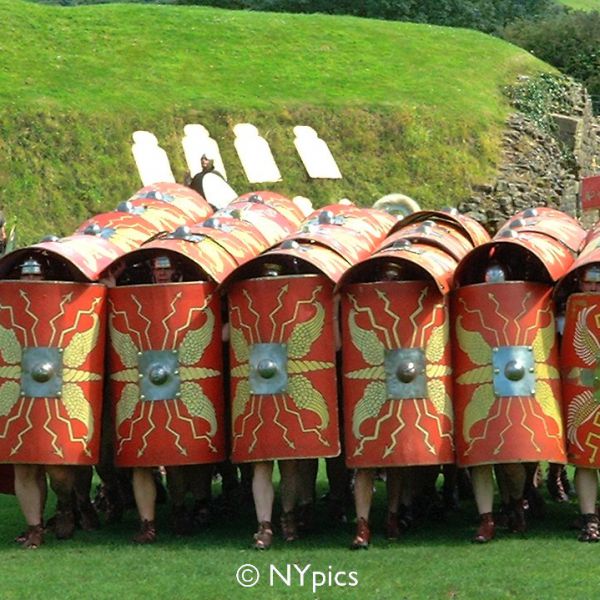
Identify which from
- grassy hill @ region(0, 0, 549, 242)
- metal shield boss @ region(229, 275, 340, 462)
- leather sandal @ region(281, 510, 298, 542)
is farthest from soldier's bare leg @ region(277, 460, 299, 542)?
grassy hill @ region(0, 0, 549, 242)

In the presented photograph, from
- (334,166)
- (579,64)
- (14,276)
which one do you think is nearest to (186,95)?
(334,166)

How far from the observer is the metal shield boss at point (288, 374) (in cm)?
1077

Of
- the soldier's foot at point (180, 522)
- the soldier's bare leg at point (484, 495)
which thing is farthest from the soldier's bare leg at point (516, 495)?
the soldier's foot at point (180, 522)

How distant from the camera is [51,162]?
1200 inches

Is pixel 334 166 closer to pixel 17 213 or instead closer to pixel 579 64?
pixel 17 213

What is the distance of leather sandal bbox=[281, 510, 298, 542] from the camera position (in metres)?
11.0

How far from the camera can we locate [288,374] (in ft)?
35.5

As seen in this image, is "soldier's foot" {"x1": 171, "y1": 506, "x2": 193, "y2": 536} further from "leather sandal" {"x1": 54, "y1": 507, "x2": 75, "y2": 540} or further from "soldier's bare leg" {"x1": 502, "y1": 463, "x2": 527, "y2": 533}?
"soldier's bare leg" {"x1": 502, "y1": 463, "x2": 527, "y2": 533}

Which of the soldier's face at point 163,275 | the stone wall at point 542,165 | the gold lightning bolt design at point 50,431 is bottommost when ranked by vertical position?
the gold lightning bolt design at point 50,431

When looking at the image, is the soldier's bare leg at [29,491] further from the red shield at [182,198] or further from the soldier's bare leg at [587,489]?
the soldier's bare leg at [587,489]

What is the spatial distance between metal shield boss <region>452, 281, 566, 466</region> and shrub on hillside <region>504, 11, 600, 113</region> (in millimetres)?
34132

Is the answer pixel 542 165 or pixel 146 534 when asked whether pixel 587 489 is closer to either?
pixel 146 534

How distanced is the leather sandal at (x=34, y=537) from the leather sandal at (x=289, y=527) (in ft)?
5.68

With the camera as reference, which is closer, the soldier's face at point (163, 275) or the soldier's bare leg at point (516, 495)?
the soldier's bare leg at point (516, 495)
